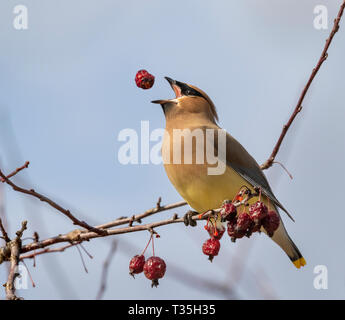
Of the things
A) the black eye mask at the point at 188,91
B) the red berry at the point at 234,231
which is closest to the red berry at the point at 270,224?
the red berry at the point at 234,231

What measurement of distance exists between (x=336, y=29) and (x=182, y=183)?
1598 millimetres

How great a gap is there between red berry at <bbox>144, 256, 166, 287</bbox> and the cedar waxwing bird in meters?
0.89

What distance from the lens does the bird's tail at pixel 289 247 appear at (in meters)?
4.44

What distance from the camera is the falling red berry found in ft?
10.1

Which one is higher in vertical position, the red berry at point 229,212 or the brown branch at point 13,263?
the red berry at point 229,212

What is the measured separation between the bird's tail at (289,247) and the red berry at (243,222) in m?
2.04

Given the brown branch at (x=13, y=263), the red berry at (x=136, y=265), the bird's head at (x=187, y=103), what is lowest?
the red berry at (x=136, y=265)

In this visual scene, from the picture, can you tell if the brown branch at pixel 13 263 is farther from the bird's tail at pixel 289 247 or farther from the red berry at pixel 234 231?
the bird's tail at pixel 289 247

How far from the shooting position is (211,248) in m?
3.07

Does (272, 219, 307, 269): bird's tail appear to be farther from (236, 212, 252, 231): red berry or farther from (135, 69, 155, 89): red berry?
(236, 212, 252, 231): red berry
